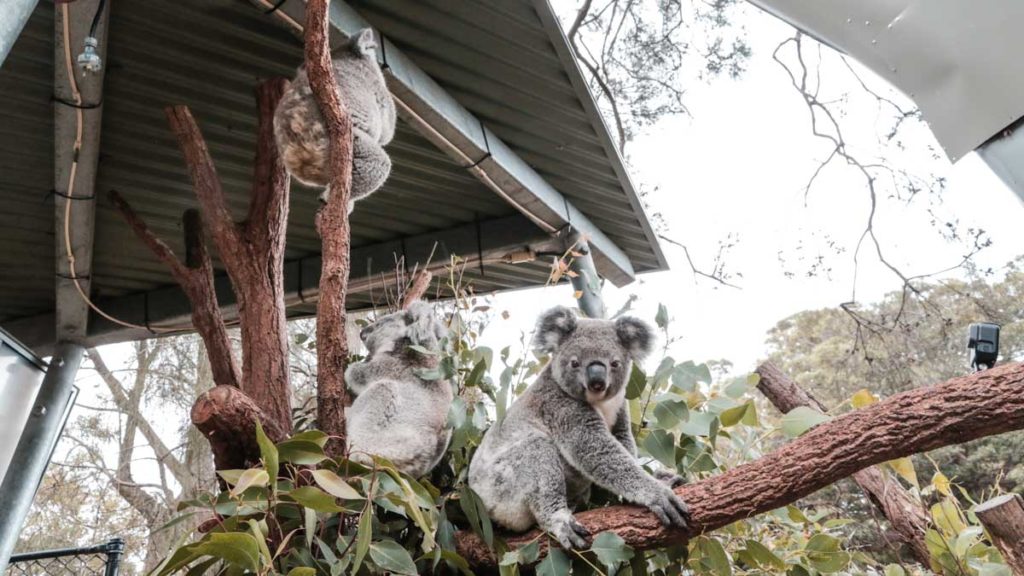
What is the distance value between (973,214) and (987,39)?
525 centimetres

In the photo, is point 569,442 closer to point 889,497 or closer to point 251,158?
point 889,497

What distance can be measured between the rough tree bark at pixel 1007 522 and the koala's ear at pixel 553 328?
1187 mm

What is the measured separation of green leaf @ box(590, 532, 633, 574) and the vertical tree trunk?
3.52 feet

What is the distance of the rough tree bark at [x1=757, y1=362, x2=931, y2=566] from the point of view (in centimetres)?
242

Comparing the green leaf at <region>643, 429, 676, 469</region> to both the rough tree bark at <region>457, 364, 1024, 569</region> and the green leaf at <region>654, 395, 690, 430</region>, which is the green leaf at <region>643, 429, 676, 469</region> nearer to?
the green leaf at <region>654, 395, 690, 430</region>

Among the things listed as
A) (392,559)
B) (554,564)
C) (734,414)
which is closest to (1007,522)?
(734,414)

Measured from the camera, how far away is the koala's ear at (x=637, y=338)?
2188mm

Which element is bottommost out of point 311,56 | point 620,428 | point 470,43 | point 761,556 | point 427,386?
point 761,556

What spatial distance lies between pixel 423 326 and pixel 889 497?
1.58 metres

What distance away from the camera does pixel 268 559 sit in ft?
4.85

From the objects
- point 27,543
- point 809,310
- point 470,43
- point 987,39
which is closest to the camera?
point 987,39

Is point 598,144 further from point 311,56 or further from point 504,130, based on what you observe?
point 311,56

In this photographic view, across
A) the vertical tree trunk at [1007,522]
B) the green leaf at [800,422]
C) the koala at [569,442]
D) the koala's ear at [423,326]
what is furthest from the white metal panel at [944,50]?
the koala's ear at [423,326]

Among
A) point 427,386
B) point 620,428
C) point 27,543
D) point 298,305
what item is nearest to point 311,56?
point 427,386
